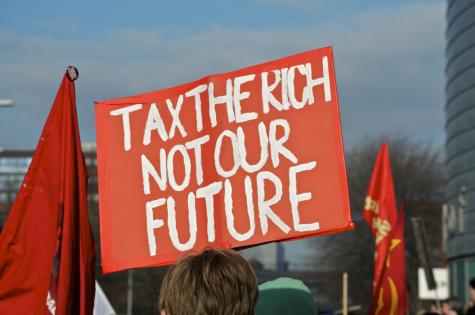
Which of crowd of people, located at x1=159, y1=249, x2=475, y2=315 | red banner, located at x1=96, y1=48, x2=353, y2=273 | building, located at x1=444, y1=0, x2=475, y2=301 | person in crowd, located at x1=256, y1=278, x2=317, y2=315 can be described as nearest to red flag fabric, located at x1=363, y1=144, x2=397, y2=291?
red banner, located at x1=96, y1=48, x2=353, y2=273

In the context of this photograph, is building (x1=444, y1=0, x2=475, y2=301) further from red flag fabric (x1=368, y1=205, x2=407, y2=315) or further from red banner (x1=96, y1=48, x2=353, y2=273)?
red banner (x1=96, y1=48, x2=353, y2=273)

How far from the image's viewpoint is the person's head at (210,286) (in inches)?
126

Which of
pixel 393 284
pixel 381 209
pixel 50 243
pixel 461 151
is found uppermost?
pixel 461 151

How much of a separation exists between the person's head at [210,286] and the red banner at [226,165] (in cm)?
212

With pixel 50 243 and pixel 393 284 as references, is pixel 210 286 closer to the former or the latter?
pixel 50 243

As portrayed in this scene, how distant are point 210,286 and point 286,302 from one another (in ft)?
4.31

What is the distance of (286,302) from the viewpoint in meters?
4.48

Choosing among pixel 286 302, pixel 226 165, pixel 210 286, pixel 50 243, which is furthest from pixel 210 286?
pixel 226 165

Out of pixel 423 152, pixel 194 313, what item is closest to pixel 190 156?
pixel 194 313

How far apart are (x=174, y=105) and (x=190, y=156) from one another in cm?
28

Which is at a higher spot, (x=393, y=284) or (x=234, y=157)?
(x=234, y=157)

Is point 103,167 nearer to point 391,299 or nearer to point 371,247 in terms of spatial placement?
point 391,299

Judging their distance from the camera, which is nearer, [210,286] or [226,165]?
[210,286]

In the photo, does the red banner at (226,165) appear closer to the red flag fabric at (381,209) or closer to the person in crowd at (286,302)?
the person in crowd at (286,302)
